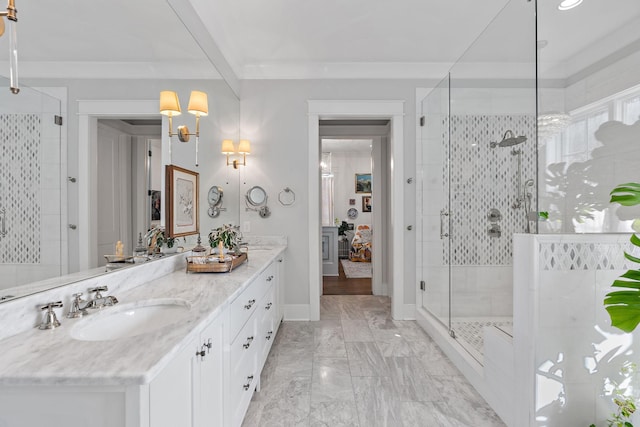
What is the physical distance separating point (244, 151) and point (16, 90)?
2.34 m

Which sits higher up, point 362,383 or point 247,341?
point 247,341

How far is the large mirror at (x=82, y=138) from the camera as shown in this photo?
1.01 metres

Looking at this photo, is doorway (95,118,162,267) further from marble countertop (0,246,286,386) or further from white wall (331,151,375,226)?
white wall (331,151,375,226)

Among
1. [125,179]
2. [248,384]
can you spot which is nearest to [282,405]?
[248,384]

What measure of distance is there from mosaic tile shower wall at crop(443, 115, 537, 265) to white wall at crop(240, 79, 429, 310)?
2.19 ft

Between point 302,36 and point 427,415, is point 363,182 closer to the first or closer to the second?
point 302,36

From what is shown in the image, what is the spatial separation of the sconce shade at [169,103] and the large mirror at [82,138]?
0.04 metres

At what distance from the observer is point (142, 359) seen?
Answer: 0.79m

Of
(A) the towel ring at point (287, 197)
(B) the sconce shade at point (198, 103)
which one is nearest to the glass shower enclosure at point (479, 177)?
(A) the towel ring at point (287, 197)

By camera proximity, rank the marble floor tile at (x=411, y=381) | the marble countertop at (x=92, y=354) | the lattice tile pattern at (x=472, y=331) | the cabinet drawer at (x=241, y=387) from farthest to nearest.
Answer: the lattice tile pattern at (x=472, y=331) → the marble floor tile at (x=411, y=381) → the cabinet drawer at (x=241, y=387) → the marble countertop at (x=92, y=354)

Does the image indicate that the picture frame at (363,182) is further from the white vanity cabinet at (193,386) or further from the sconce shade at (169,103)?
the white vanity cabinet at (193,386)

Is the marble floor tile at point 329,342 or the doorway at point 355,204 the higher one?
the doorway at point 355,204

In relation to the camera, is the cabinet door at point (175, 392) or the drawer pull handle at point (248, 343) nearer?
the cabinet door at point (175, 392)

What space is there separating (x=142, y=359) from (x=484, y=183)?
8.07 feet
